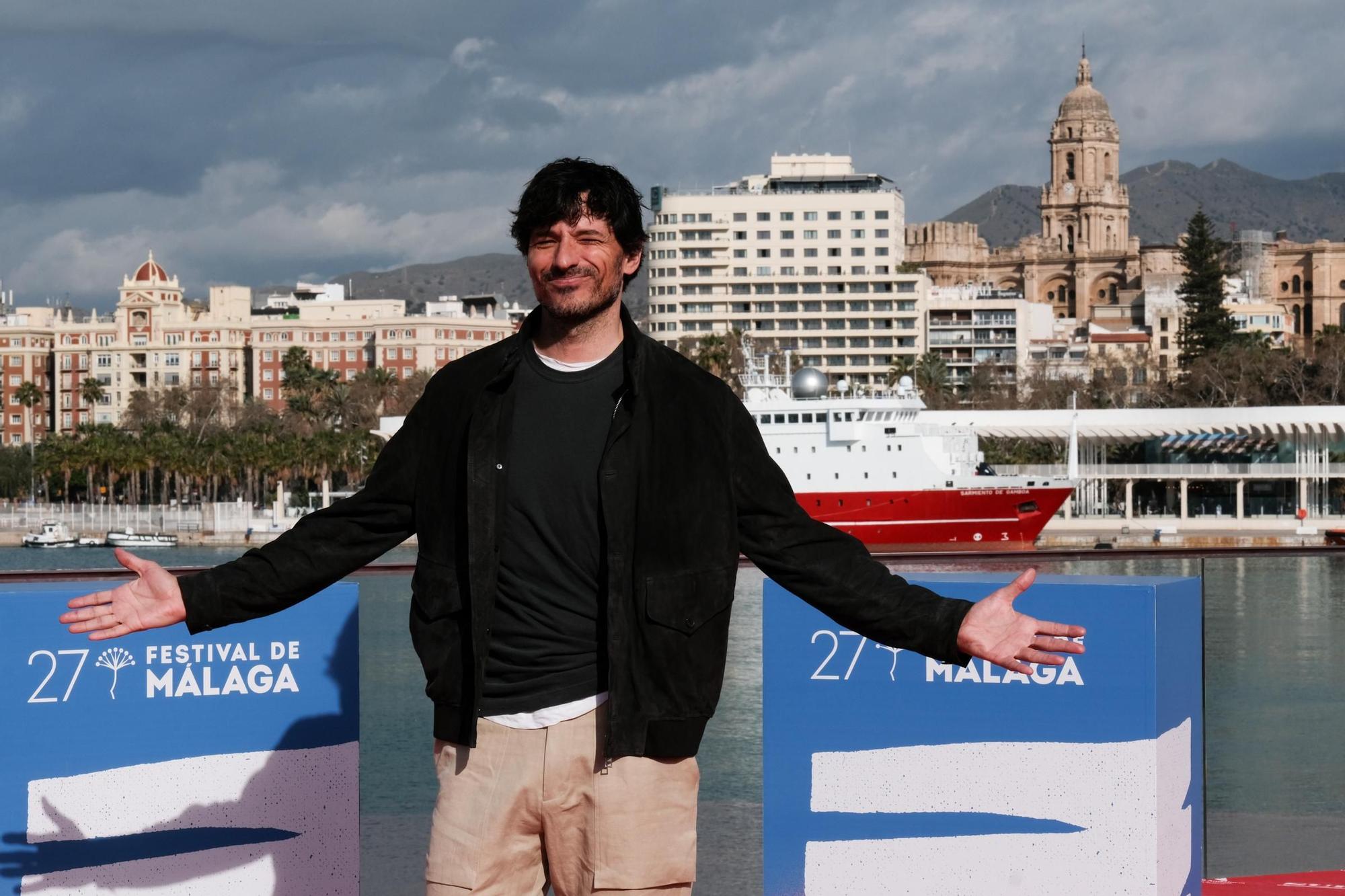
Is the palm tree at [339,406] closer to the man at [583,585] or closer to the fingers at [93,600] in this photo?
the fingers at [93,600]

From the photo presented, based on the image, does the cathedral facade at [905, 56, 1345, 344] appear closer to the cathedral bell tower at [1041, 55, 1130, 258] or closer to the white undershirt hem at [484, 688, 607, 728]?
the cathedral bell tower at [1041, 55, 1130, 258]

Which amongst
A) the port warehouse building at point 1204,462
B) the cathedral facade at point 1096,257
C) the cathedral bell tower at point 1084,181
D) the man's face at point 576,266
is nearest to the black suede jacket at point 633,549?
the man's face at point 576,266

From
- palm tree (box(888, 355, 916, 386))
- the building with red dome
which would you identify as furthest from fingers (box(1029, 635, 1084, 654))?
the building with red dome

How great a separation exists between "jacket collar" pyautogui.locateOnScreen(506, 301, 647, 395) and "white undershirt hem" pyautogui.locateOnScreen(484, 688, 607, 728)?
1.62 feet

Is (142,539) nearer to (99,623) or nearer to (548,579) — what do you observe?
(99,623)

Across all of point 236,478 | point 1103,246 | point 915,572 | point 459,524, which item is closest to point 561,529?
point 459,524

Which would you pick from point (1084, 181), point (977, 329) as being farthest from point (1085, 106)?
point (977, 329)

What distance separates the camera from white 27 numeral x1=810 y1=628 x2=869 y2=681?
4.10 metres

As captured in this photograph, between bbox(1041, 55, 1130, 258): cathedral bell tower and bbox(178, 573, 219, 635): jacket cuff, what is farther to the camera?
bbox(1041, 55, 1130, 258): cathedral bell tower

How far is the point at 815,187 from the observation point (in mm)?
107188

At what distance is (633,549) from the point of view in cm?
282

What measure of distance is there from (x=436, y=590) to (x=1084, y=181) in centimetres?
14701

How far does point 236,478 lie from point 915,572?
6843 cm

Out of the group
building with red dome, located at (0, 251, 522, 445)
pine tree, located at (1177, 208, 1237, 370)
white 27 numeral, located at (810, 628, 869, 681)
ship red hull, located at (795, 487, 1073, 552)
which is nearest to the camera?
white 27 numeral, located at (810, 628, 869, 681)
